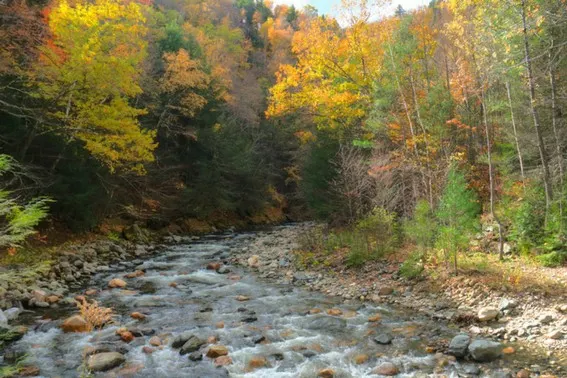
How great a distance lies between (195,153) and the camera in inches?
1040

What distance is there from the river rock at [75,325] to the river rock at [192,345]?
2.27 metres

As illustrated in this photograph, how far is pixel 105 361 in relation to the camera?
6.58 meters

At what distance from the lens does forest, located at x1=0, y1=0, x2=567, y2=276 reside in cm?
1040

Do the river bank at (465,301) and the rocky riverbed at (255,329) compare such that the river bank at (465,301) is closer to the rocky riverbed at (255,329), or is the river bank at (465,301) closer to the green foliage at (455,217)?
the rocky riverbed at (255,329)

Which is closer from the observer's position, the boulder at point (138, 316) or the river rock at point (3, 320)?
the river rock at point (3, 320)

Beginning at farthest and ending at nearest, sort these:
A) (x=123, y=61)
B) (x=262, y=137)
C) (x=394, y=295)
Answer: (x=262, y=137) → (x=123, y=61) → (x=394, y=295)

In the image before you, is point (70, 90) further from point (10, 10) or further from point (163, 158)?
point (163, 158)

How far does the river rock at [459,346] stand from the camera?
678cm

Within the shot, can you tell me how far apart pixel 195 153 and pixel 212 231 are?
519cm

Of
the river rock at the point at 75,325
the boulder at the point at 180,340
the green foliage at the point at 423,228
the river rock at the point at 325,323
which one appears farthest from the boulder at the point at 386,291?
the river rock at the point at 75,325

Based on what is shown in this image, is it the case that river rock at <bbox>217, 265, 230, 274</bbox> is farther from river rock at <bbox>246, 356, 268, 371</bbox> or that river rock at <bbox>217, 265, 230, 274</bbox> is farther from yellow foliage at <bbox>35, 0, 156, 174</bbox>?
river rock at <bbox>246, 356, 268, 371</bbox>

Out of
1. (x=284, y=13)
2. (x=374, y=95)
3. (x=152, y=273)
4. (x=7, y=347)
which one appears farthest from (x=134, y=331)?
(x=284, y=13)

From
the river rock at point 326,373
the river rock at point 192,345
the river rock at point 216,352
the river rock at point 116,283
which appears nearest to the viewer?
the river rock at point 326,373

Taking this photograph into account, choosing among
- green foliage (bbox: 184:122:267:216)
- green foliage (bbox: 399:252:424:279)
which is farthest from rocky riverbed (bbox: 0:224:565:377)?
green foliage (bbox: 184:122:267:216)
